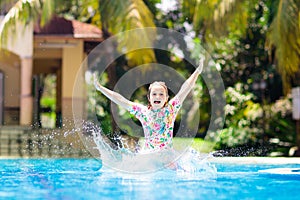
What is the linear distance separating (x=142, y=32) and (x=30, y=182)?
6546mm

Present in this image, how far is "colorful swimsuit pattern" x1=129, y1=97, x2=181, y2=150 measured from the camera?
675cm

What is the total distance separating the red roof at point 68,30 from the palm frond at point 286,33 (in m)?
5.04

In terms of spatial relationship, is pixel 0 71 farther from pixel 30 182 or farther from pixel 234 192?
pixel 234 192

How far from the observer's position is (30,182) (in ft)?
20.6

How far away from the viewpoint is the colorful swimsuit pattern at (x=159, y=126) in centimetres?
675

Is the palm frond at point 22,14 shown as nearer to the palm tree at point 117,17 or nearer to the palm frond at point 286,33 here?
the palm tree at point 117,17

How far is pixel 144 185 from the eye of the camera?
5969mm

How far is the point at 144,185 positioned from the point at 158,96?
1183 millimetres

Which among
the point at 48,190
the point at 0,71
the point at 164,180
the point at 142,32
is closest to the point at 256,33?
the point at 142,32

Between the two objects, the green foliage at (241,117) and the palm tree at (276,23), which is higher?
the palm tree at (276,23)

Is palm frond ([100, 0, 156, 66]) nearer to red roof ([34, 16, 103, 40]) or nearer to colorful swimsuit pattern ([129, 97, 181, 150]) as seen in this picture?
red roof ([34, 16, 103, 40])

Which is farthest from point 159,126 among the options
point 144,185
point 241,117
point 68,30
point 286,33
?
point 241,117

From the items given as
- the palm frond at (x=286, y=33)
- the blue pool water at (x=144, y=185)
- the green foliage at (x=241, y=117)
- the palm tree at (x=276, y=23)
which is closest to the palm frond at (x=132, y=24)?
the palm tree at (x=276, y=23)

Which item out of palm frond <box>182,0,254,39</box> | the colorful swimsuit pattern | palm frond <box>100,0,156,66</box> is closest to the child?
the colorful swimsuit pattern
